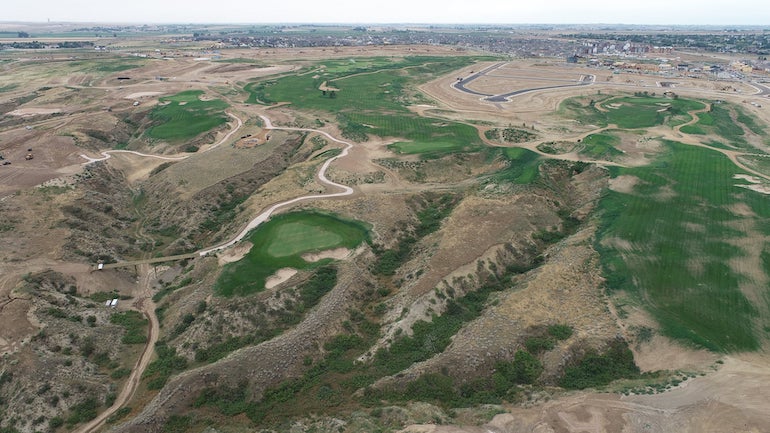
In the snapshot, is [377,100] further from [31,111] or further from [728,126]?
[31,111]

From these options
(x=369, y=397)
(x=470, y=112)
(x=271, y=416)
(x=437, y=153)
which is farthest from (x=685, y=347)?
(x=470, y=112)

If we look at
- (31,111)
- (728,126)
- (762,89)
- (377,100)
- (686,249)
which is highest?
(762,89)

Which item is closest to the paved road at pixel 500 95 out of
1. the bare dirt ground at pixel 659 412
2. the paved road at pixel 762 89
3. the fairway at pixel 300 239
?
the paved road at pixel 762 89

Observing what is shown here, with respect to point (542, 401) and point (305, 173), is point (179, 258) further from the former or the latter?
point (542, 401)

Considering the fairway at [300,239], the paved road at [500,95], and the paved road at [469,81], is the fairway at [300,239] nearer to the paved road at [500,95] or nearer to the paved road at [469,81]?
the paved road at [500,95]

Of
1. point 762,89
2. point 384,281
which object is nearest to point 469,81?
point 762,89
